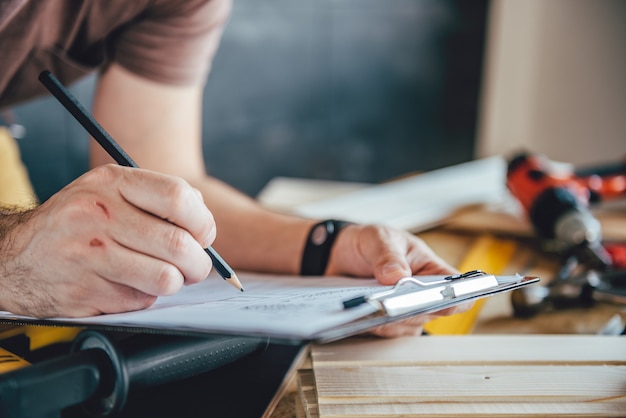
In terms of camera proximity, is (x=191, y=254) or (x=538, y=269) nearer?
(x=191, y=254)

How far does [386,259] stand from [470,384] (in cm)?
16

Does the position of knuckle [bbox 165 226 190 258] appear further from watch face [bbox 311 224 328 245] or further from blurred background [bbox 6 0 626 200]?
blurred background [bbox 6 0 626 200]

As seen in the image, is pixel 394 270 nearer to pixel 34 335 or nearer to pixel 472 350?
pixel 472 350

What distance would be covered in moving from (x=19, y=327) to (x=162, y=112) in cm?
57

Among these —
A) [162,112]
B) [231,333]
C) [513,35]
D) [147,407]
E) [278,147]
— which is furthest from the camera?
[513,35]

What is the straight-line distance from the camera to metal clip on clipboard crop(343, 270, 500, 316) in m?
0.43

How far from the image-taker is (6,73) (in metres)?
0.90

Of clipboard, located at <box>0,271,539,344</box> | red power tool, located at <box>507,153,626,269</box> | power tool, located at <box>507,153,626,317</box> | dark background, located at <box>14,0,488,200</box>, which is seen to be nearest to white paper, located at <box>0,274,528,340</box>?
clipboard, located at <box>0,271,539,344</box>

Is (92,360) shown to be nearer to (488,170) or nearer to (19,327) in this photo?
(19,327)

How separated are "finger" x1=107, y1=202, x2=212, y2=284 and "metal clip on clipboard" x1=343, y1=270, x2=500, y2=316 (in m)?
0.13

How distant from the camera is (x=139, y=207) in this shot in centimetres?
48

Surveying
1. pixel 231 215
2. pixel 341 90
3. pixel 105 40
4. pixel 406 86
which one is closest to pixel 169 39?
pixel 105 40

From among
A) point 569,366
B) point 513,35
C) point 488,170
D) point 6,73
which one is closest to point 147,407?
point 569,366

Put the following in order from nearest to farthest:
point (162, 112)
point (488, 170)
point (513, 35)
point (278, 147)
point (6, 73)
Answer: point (6, 73) → point (162, 112) → point (488, 170) → point (278, 147) → point (513, 35)
